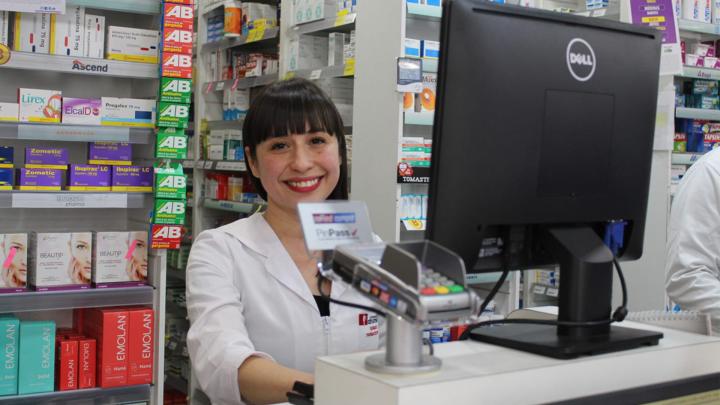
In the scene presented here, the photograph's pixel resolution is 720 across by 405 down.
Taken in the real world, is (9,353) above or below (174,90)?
below

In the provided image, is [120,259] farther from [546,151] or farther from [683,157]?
[683,157]

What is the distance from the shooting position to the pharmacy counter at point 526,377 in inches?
46.6

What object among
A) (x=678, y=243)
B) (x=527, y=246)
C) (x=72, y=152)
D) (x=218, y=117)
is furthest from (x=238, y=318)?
(x=218, y=117)

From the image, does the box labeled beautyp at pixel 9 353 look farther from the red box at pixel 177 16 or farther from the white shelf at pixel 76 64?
the red box at pixel 177 16

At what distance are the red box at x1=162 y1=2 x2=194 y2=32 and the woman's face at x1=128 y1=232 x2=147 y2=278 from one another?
3.35 feet

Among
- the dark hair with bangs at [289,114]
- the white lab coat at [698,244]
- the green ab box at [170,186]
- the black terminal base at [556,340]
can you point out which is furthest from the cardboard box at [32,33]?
the black terminal base at [556,340]

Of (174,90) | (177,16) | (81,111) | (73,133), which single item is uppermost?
(177,16)

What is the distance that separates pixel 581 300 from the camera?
4.80 ft

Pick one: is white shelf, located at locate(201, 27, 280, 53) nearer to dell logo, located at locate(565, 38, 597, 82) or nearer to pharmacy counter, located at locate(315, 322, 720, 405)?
dell logo, located at locate(565, 38, 597, 82)

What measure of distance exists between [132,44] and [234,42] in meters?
1.79

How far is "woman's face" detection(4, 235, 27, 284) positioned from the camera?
3.94m

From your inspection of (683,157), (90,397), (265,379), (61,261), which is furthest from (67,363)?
(683,157)

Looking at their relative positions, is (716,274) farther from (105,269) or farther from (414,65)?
(105,269)

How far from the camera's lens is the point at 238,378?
1818 mm
